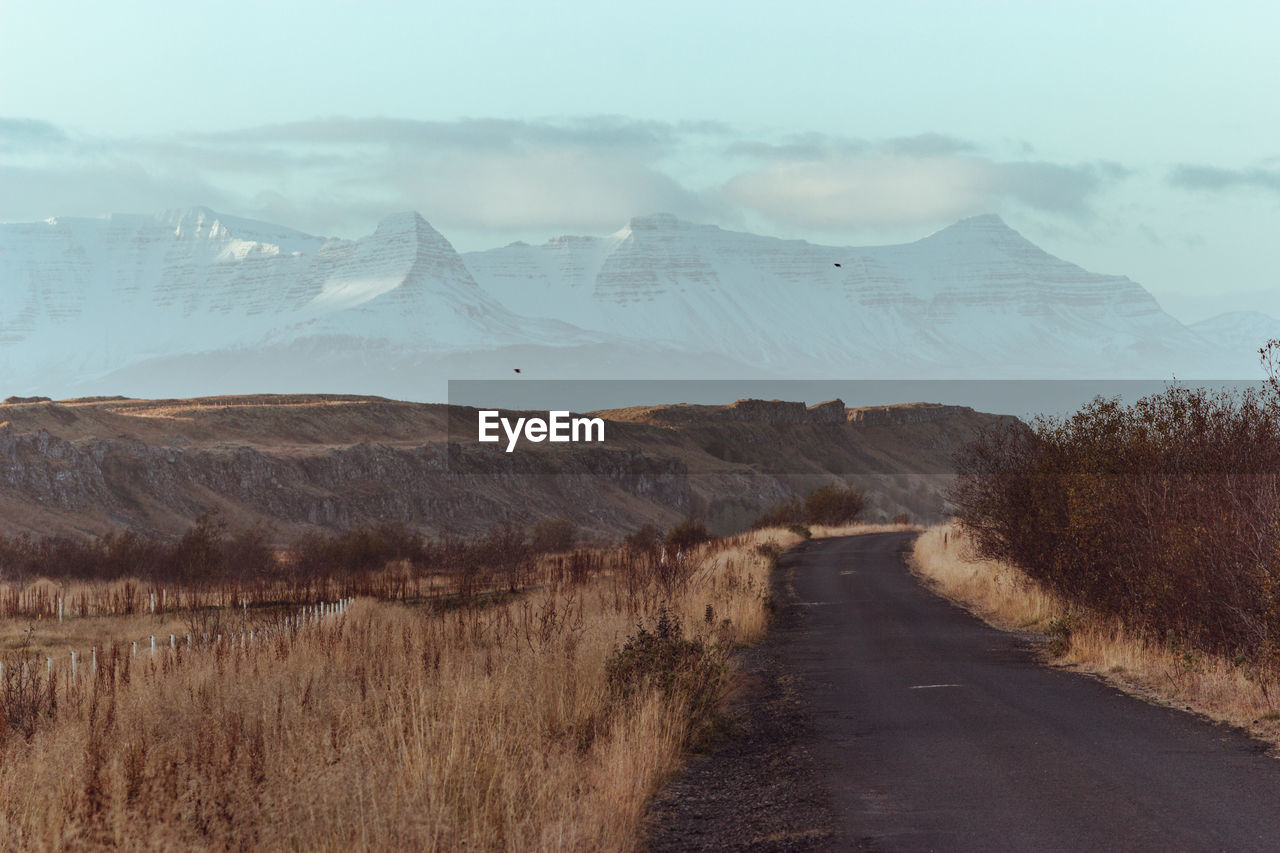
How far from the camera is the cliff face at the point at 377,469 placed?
6631 centimetres

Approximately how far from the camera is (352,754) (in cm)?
770

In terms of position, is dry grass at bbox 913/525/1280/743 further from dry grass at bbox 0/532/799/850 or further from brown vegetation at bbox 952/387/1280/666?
dry grass at bbox 0/532/799/850

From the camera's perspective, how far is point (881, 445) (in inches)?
6624

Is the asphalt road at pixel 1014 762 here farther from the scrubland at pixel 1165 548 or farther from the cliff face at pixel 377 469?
the cliff face at pixel 377 469

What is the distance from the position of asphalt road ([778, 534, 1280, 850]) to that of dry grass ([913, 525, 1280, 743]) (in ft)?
1.32

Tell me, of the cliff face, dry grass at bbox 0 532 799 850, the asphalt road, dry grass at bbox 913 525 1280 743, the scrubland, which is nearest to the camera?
dry grass at bbox 0 532 799 850

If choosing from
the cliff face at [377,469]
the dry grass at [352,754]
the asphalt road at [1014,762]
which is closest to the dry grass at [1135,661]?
the asphalt road at [1014,762]

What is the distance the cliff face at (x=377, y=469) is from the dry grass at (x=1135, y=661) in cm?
4846

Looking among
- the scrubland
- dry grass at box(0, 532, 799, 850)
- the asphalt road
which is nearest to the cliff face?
dry grass at box(0, 532, 799, 850)

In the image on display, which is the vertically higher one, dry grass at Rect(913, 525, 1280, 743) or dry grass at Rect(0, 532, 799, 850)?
dry grass at Rect(0, 532, 799, 850)

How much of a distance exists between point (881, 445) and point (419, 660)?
526 feet

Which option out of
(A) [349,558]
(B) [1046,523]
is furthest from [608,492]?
(B) [1046,523]

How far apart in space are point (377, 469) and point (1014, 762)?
265ft

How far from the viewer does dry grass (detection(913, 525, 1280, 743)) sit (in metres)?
11.0
